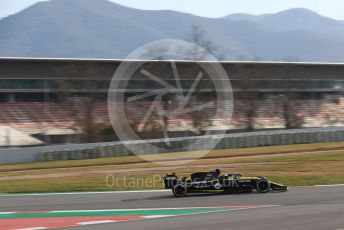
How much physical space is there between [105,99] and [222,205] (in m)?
41.8

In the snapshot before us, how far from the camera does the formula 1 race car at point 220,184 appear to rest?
15.5m

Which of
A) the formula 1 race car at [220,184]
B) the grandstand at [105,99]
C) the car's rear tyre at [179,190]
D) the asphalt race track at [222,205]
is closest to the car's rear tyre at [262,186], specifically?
the formula 1 race car at [220,184]

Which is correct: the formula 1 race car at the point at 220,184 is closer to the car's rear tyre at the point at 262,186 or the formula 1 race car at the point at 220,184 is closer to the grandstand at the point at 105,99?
the car's rear tyre at the point at 262,186

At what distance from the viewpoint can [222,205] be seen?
1346 centimetres

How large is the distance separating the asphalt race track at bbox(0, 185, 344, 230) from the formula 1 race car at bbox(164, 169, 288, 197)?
28cm

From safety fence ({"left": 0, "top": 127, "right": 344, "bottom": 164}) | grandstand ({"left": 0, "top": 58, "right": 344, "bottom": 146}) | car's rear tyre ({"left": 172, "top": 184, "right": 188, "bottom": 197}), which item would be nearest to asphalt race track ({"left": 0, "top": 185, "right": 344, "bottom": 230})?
car's rear tyre ({"left": 172, "top": 184, "right": 188, "bottom": 197})

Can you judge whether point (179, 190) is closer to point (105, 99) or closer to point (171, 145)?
point (171, 145)

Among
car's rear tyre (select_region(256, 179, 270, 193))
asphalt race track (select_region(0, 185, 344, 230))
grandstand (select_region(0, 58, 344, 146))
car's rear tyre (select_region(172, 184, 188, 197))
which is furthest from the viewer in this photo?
grandstand (select_region(0, 58, 344, 146))

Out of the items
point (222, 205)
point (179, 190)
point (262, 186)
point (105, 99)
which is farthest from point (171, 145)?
point (222, 205)

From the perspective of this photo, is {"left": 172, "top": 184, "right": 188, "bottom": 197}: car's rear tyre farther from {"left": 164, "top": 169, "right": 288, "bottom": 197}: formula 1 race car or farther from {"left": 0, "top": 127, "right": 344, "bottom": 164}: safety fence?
{"left": 0, "top": 127, "right": 344, "bottom": 164}: safety fence

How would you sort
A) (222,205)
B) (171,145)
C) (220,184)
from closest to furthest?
(222,205) < (220,184) < (171,145)

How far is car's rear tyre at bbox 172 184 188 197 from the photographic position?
51.5ft

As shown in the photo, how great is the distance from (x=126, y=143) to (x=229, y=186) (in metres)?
25.6

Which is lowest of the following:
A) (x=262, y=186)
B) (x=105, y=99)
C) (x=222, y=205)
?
(x=222, y=205)
